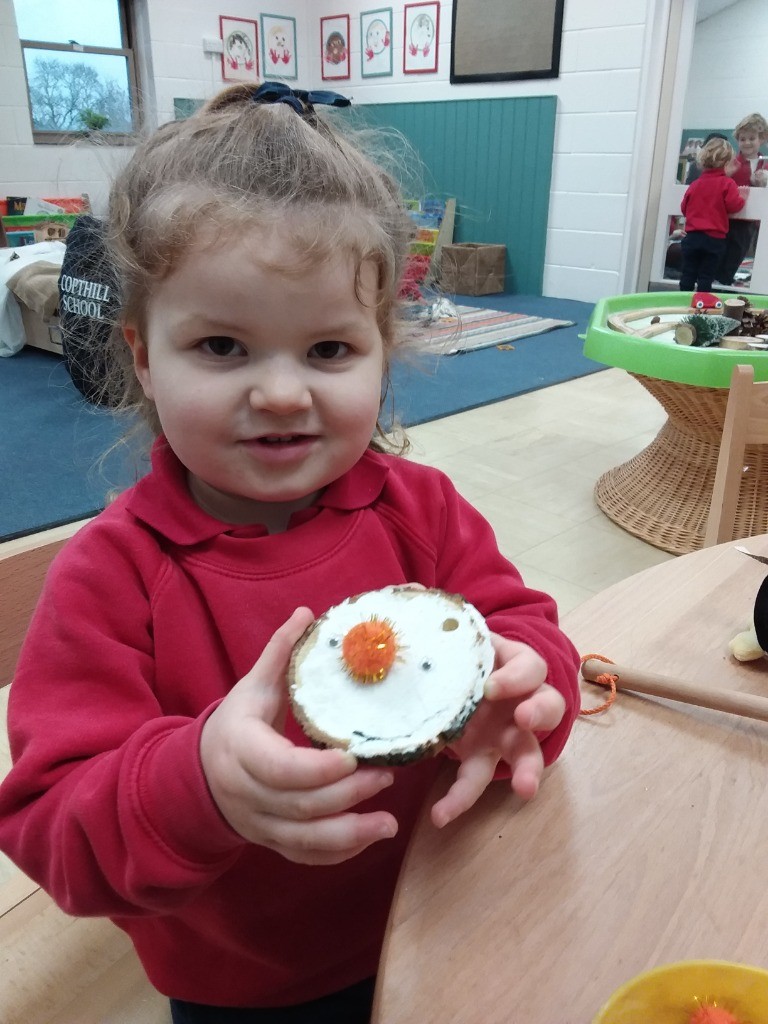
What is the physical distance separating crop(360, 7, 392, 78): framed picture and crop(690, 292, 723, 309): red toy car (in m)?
4.23

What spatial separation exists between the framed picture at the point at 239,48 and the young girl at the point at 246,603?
19.1 ft

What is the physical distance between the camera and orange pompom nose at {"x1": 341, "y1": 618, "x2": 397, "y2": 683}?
46 centimetres

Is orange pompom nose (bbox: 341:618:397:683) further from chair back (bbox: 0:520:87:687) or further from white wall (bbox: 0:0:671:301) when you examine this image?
white wall (bbox: 0:0:671:301)

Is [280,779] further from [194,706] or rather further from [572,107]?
[572,107]

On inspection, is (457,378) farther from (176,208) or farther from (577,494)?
(176,208)

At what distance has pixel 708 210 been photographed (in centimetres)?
441

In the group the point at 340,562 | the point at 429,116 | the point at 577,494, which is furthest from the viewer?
the point at 429,116

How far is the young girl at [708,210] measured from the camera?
426cm

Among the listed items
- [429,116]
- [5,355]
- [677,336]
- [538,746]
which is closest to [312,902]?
[538,746]

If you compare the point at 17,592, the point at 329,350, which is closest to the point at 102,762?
the point at 329,350

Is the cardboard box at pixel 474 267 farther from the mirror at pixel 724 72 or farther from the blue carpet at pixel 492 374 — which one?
the mirror at pixel 724 72

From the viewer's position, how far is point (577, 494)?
247cm

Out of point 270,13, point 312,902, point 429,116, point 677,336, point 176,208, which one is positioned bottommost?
point 312,902

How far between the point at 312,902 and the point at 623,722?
303 millimetres
